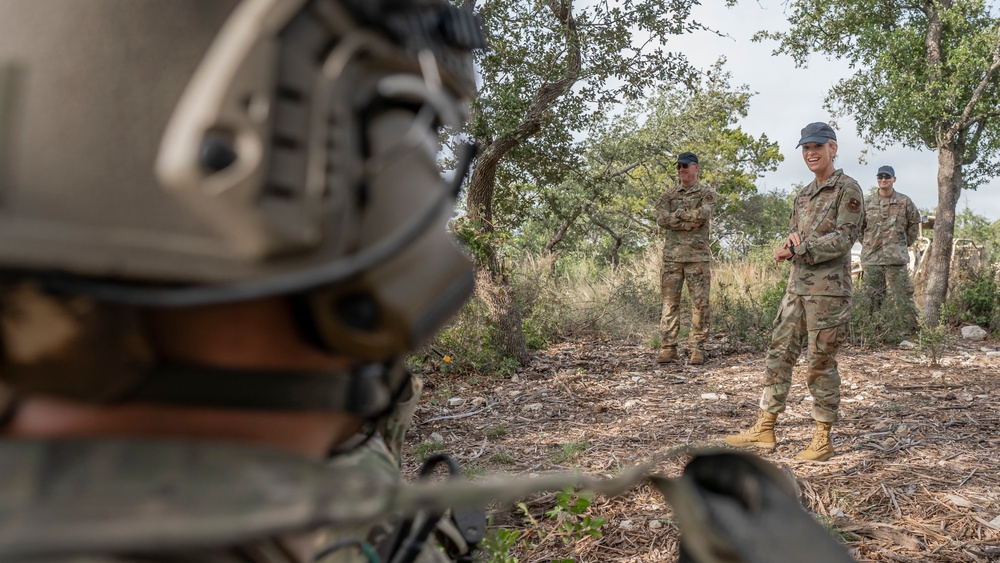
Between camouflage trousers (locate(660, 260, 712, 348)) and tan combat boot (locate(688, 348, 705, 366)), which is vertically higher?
camouflage trousers (locate(660, 260, 712, 348))

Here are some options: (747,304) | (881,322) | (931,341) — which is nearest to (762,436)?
(931,341)

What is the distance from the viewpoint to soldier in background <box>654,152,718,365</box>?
22.6 ft

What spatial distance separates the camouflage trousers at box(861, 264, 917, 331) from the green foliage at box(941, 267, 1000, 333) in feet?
3.05

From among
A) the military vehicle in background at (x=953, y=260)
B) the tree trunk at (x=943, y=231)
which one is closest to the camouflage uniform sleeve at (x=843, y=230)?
the tree trunk at (x=943, y=231)

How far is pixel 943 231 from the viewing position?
918 cm

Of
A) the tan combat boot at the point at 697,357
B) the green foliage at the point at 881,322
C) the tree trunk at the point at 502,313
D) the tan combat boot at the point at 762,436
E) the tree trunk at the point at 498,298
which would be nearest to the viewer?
the tan combat boot at the point at 762,436

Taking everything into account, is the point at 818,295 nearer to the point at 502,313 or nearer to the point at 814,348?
the point at 814,348

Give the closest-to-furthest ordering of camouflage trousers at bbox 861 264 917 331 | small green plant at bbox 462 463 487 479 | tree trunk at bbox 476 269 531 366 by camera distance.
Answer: small green plant at bbox 462 463 487 479, tree trunk at bbox 476 269 531 366, camouflage trousers at bbox 861 264 917 331

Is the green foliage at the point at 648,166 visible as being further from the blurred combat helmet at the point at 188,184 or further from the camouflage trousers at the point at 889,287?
the blurred combat helmet at the point at 188,184

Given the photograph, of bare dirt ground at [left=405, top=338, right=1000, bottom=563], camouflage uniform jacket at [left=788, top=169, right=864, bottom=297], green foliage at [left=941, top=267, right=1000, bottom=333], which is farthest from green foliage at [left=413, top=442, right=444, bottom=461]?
green foliage at [left=941, top=267, right=1000, bottom=333]

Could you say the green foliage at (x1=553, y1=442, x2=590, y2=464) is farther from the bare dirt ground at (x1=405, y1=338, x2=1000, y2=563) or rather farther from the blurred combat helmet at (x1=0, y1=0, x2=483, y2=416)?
the blurred combat helmet at (x1=0, y1=0, x2=483, y2=416)

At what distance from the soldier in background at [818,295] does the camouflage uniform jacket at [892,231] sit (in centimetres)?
492

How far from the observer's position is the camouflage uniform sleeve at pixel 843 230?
156 inches

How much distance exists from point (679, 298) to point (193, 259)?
688 cm
